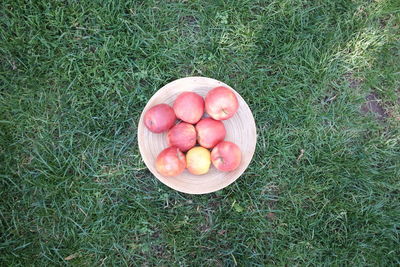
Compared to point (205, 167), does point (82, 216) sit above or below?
below

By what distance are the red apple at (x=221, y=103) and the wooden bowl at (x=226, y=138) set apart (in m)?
0.19

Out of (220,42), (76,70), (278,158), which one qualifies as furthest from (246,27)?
(76,70)

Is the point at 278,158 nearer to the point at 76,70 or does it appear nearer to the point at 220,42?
the point at 220,42

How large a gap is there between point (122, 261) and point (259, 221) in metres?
1.21


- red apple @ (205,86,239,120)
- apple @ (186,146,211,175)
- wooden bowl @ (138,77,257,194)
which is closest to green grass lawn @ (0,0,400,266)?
wooden bowl @ (138,77,257,194)

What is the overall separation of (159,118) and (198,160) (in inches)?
16.9

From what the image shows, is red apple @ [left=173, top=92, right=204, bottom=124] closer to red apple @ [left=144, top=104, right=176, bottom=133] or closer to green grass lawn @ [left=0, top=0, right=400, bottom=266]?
red apple @ [left=144, top=104, right=176, bottom=133]

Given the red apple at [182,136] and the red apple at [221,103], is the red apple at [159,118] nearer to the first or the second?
the red apple at [182,136]

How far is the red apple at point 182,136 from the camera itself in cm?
246

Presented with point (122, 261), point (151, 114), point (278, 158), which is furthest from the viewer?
point (278, 158)

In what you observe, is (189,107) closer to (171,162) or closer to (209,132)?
(209,132)

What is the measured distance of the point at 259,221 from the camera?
2.88 metres

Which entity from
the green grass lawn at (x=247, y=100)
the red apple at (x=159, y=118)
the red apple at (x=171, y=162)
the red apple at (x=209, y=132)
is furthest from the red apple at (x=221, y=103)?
the green grass lawn at (x=247, y=100)

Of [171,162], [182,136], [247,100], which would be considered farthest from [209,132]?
[247,100]
